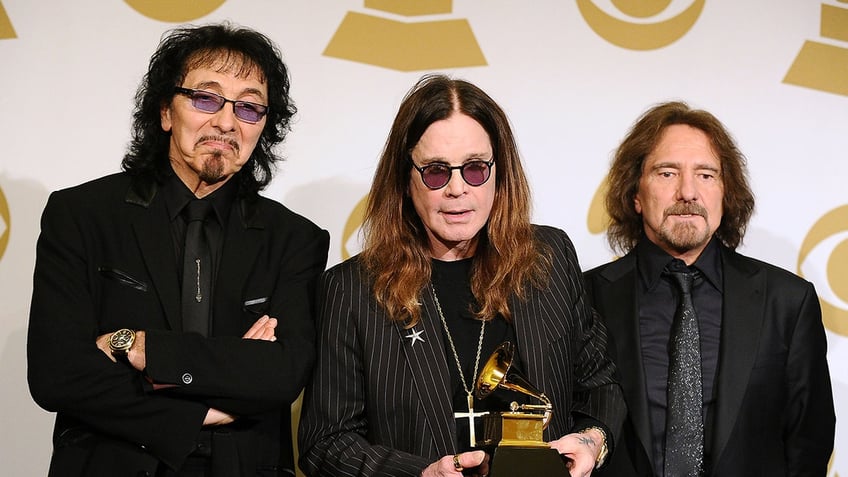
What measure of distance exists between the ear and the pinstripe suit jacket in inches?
32.3

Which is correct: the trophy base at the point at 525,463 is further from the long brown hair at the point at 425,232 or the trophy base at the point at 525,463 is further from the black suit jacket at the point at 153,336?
the black suit jacket at the point at 153,336

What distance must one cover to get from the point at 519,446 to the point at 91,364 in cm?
123

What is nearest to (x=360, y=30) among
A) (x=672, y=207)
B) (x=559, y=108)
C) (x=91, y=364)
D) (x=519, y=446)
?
(x=559, y=108)

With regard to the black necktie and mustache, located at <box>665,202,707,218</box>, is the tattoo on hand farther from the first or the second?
mustache, located at <box>665,202,707,218</box>

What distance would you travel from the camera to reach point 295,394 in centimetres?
302

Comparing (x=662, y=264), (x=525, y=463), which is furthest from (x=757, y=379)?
(x=525, y=463)

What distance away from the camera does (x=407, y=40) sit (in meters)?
4.73

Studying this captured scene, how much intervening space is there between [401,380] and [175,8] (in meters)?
2.53

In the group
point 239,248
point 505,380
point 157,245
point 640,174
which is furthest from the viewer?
point 640,174

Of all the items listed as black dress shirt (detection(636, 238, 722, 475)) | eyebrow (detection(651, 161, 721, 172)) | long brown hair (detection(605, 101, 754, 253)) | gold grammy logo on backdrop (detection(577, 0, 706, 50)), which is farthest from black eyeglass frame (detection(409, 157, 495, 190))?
gold grammy logo on backdrop (detection(577, 0, 706, 50))

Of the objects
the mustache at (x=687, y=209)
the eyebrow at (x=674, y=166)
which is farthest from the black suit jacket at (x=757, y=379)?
the eyebrow at (x=674, y=166)

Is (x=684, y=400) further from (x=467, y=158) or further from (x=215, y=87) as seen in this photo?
(x=215, y=87)

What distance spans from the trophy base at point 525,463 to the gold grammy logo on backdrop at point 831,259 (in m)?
2.55

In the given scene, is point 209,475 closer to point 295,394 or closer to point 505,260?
point 295,394
